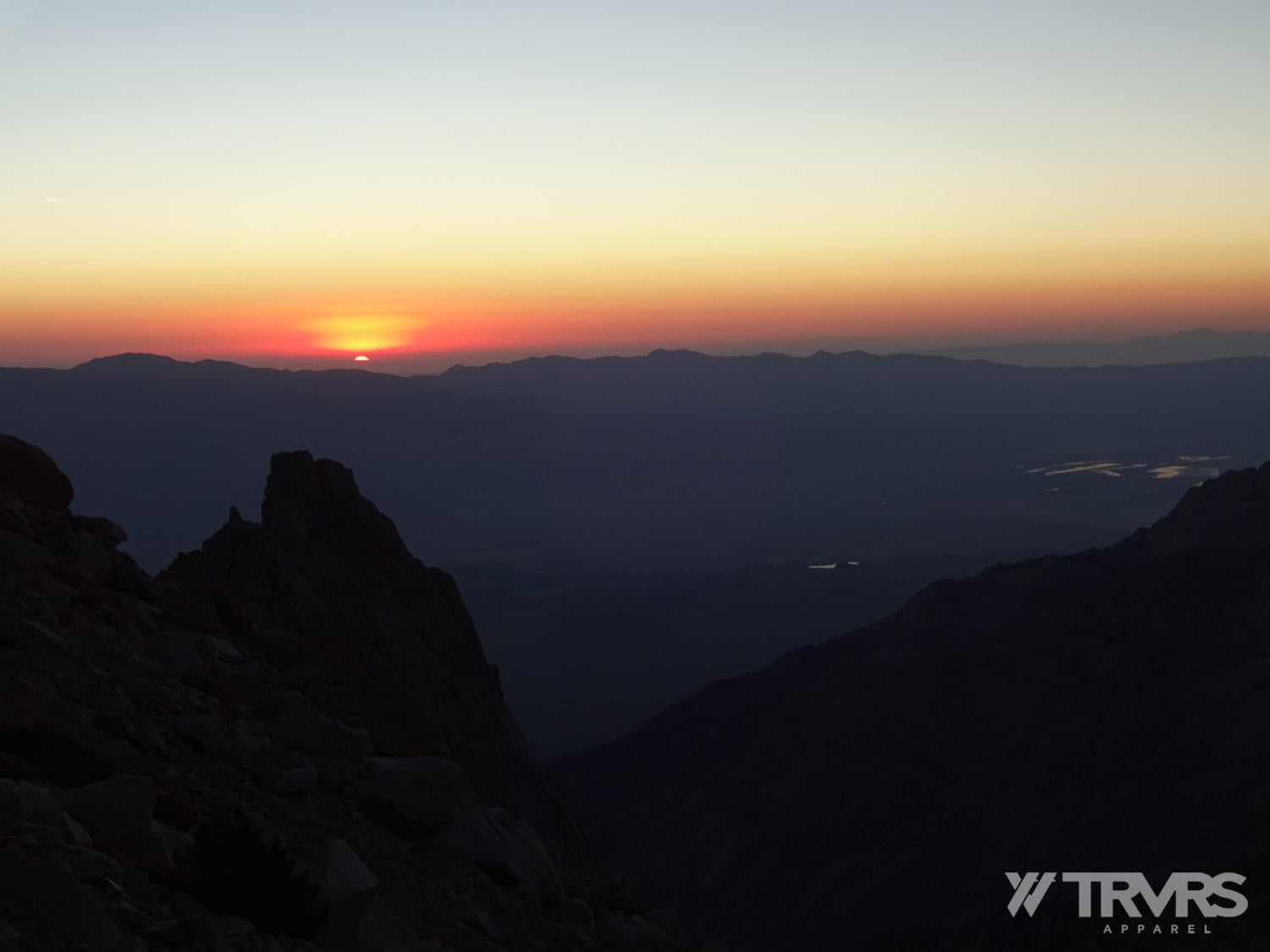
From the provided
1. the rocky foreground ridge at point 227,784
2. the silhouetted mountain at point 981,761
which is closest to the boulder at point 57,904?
the rocky foreground ridge at point 227,784

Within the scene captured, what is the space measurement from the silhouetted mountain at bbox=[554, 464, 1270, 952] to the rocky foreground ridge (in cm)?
1911

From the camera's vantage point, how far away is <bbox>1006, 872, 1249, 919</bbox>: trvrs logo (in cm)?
2581

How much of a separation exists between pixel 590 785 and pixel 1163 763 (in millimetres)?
26184

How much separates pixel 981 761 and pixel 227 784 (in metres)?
38.6

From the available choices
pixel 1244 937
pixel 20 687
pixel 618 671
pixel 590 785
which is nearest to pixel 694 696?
pixel 590 785

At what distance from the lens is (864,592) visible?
150 m

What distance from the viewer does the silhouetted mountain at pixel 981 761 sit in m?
35.0

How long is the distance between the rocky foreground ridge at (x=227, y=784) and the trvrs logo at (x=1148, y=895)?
1450cm

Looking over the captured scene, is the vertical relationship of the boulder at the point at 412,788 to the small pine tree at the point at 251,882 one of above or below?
below

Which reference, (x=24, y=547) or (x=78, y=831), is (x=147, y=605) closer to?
(x=24, y=547)

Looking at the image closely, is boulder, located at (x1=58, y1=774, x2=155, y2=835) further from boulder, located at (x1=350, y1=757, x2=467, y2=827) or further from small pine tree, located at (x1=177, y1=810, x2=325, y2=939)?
boulder, located at (x1=350, y1=757, x2=467, y2=827)

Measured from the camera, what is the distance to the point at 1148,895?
1096 inches

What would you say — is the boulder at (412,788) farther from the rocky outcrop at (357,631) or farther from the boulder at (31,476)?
the boulder at (31,476)

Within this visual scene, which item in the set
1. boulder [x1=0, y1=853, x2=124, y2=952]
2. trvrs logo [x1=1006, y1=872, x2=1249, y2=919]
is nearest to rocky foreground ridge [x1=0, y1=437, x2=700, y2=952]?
boulder [x1=0, y1=853, x2=124, y2=952]
